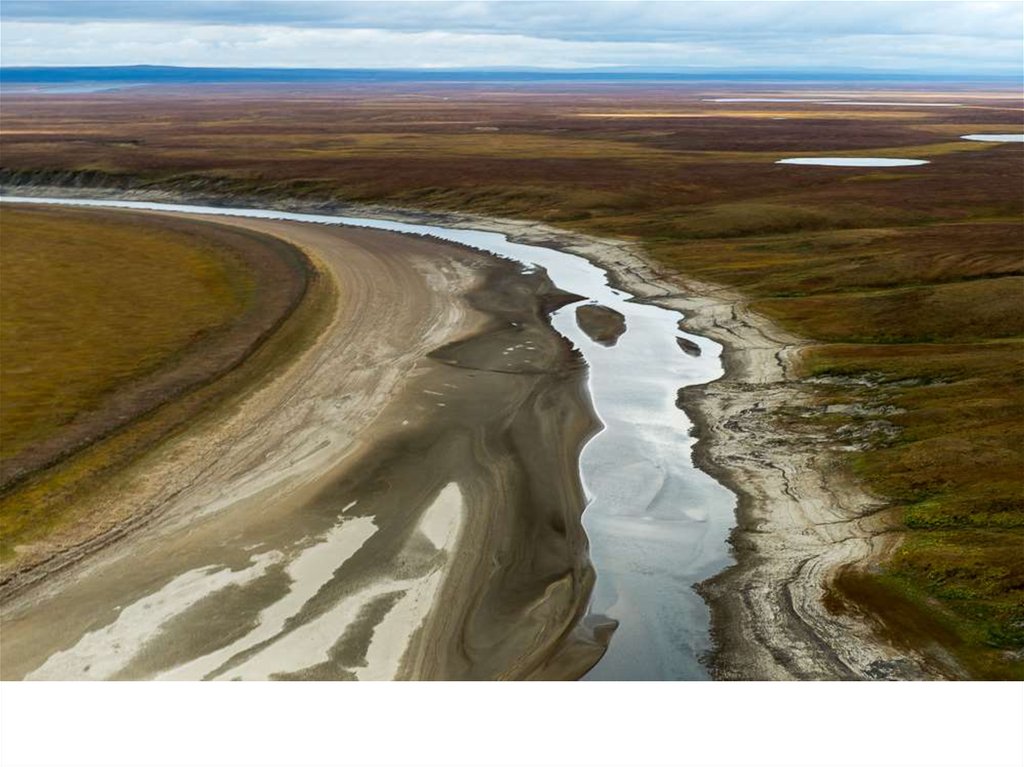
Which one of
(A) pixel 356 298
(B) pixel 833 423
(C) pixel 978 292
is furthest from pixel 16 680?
(C) pixel 978 292

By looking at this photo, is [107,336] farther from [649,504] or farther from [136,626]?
[649,504]

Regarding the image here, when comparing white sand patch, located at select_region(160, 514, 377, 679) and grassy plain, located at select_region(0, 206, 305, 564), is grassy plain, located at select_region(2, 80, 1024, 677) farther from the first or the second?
grassy plain, located at select_region(0, 206, 305, 564)

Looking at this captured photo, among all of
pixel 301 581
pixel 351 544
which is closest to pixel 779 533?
pixel 351 544

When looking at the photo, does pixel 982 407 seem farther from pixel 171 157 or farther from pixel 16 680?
pixel 171 157

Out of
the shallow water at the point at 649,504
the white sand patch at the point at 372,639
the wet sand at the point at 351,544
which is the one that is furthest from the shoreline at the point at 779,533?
the white sand patch at the point at 372,639

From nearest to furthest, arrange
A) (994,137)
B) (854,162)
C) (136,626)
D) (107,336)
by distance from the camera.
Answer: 1. (136,626)
2. (107,336)
3. (854,162)
4. (994,137)

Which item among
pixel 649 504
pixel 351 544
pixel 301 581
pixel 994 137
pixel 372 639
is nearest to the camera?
pixel 372 639
